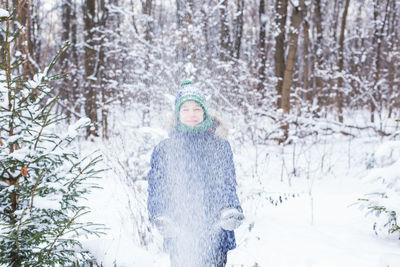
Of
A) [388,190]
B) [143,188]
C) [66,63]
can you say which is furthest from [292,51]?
[66,63]

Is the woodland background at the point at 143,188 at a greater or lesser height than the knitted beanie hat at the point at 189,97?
lesser

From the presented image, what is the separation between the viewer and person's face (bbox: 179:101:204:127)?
2057 mm

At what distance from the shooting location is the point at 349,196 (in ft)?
14.4

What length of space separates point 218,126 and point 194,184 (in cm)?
45

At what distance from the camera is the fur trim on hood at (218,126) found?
6.88ft

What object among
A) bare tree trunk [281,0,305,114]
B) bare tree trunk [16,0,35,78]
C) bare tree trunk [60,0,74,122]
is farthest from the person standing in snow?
bare tree trunk [60,0,74,122]

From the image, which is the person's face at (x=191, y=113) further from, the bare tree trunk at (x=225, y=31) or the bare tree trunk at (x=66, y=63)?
the bare tree trunk at (x=66, y=63)

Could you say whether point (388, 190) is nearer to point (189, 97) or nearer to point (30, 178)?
point (189, 97)

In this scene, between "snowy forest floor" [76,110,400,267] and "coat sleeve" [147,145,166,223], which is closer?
"coat sleeve" [147,145,166,223]

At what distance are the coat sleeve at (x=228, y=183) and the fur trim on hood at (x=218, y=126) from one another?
6 cm

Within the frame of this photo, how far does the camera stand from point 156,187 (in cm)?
197

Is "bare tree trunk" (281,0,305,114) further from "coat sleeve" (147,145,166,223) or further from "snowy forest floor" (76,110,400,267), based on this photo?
"coat sleeve" (147,145,166,223)

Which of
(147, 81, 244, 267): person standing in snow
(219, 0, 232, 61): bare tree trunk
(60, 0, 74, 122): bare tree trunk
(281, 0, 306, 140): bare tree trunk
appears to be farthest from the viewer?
(60, 0, 74, 122): bare tree trunk

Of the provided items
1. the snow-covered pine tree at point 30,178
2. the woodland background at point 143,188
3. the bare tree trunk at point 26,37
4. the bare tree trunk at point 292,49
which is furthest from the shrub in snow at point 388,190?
the bare tree trunk at point 292,49
